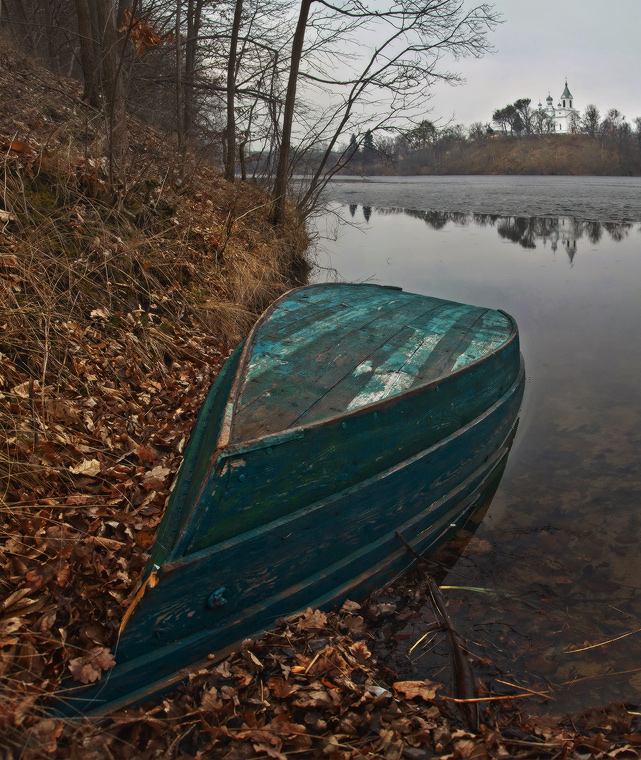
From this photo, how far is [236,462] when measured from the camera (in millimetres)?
2627

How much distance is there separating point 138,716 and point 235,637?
539mm

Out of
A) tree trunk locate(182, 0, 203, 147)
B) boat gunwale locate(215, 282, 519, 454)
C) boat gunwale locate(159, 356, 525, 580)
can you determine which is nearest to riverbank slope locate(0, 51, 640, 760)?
boat gunwale locate(159, 356, 525, 580)

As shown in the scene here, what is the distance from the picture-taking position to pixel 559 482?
5156mm

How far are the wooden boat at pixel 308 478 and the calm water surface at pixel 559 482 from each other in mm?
504

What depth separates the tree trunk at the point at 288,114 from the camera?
404 inches

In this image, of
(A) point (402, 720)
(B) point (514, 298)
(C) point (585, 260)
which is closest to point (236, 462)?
(A) point (402, 720)

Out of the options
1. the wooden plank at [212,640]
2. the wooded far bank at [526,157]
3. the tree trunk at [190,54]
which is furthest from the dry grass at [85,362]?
the wooded far bank at [526,157]

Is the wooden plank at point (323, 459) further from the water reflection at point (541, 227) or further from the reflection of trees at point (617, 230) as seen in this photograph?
the reflection of trees at point (617, 230)

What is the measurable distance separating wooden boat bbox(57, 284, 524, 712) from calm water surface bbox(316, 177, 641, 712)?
504 mm

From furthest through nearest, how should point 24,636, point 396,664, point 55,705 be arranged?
point 396,664 < point 24,636 < point 55,705

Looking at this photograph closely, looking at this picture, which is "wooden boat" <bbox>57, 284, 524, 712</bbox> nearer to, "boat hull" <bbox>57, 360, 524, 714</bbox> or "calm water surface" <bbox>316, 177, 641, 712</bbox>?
"boat hull" <bbox>57, 360, 524, 714</bbox>

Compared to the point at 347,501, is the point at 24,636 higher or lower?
lower

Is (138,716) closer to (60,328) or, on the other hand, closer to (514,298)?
(60,328)

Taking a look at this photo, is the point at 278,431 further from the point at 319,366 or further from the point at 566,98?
the point at 566,98
